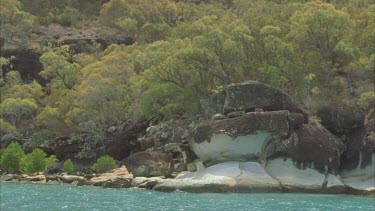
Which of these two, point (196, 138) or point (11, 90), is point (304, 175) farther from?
point (11, 90)

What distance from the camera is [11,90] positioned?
61.0 metres

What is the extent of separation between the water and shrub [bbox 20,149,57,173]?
13.8 metres

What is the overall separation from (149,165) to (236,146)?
625 cm

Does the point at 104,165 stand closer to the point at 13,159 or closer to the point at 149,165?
the point at 149,165

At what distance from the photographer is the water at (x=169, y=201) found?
72.1 feet

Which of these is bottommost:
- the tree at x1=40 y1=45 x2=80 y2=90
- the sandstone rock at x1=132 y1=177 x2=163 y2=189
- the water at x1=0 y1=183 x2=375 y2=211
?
the water at x1=0 y1=183 x2=375 y2=211

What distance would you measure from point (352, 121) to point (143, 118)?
18.9 metres

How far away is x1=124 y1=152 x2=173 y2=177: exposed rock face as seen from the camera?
35312 mm

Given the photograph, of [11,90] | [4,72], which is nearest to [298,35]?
[11,90]

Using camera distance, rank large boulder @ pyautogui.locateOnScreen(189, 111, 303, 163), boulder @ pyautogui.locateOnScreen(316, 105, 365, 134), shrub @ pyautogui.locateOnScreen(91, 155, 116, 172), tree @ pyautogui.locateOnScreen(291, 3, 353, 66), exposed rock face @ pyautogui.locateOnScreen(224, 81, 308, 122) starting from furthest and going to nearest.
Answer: tree @ pyautogui.locateOnScreen(291, 3, 353, 66) → shrub @ pyautogui.locateOnScreen(91, 155, 116, 172) → boulder @ pyautogui.locateOnScreen(316, 105, 365, 134) → exposed rock face @ pyautogui.locateOnScreen(224, 81, 308, 122) → large boulder @ pyautogui.locateOnScreen(189, 111, 303, 163)

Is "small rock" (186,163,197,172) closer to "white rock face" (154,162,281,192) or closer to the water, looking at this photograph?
"white rock face" (154,162,281,192)

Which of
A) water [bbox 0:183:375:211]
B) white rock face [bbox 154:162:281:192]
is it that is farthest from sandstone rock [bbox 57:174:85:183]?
white rock face [bbox 154:162:281:192]

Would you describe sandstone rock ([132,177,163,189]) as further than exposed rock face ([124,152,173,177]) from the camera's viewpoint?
No

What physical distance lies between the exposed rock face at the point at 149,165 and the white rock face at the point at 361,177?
38.6ft
